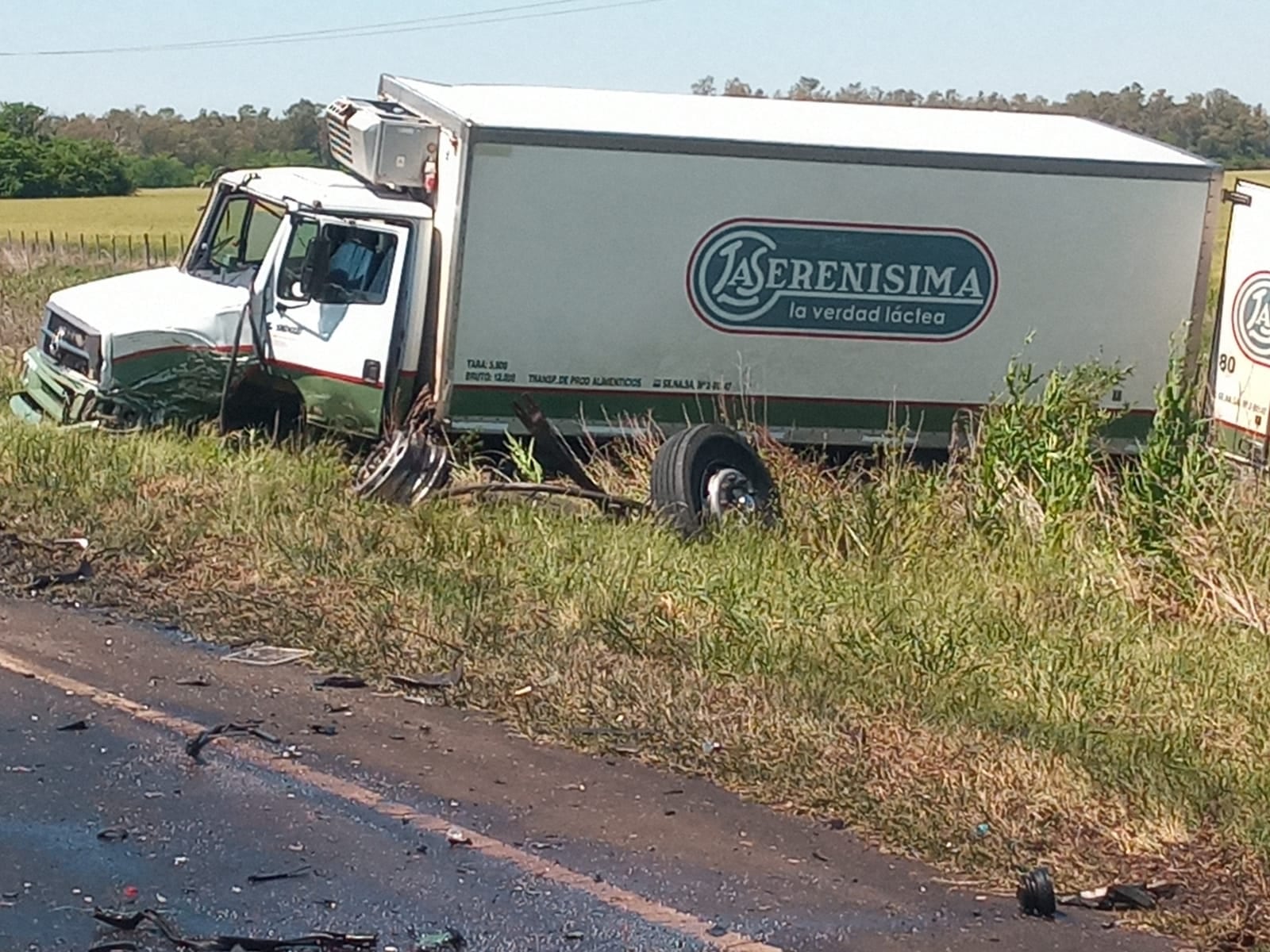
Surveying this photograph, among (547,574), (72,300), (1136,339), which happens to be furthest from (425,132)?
(1136,339)

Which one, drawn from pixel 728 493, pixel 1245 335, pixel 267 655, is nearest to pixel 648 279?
pixel 728 493

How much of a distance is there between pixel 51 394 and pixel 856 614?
22.2ft

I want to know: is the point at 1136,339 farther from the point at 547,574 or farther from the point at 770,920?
the point at 770,920

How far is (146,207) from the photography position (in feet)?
179

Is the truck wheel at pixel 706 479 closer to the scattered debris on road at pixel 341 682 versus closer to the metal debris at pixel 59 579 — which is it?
the metal debris at pixel 59 579

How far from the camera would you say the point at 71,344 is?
12.2 metres

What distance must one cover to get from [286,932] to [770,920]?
4.21ft

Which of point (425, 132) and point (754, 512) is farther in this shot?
point (425, 132)

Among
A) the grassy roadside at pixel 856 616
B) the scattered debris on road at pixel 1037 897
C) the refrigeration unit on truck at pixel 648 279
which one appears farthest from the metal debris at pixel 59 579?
the scattered debris on road at pixel 1037 897

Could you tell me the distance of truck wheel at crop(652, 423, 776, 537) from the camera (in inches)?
419

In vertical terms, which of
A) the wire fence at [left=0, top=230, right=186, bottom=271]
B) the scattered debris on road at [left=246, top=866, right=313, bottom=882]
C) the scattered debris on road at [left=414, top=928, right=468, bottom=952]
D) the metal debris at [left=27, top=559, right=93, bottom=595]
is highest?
the wire fence at [left=0, top=230, right=186, bottom=271]

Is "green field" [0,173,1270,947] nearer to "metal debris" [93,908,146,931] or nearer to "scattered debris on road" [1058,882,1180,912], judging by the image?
"scattered debris on road" [1058,882,1180,912]

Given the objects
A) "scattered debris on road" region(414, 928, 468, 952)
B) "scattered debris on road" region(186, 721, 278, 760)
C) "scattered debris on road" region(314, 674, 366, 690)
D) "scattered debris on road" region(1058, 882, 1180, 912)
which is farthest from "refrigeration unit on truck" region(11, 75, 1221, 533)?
"scattered debris on road" region(414, 928, 468, 952)

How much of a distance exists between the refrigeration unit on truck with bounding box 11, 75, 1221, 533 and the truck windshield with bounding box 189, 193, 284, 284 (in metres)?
0.02
